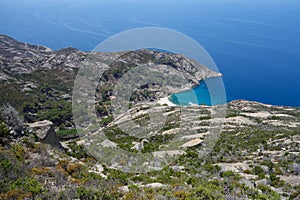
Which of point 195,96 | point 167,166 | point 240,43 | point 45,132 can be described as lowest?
point 195,96

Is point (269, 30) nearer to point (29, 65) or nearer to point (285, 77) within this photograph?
point (285, 77)

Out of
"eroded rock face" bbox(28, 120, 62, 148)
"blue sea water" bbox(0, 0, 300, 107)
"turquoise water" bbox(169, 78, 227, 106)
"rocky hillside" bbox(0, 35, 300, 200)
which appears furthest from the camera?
"blue sea water" bbox(0, 0, 300, 107)

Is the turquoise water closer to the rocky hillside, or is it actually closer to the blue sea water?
the blue sea water

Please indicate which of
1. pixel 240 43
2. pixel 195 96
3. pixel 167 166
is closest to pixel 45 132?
pixel 167 166

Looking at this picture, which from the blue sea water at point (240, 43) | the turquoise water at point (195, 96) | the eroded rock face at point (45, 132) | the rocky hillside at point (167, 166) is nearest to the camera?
the rocky hillside at point (167, 166)

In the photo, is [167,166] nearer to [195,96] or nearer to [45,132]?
[45,132]

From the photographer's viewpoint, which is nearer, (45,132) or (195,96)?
(45,132)

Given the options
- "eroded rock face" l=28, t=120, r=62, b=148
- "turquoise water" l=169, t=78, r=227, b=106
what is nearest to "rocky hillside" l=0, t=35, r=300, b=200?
"eroded rock face" l=28, t=120, r=62, b=148

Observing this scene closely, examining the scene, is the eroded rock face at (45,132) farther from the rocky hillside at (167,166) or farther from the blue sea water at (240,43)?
the blue sea water at (240,43)

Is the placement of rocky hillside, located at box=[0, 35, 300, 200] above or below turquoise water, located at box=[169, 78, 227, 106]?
above

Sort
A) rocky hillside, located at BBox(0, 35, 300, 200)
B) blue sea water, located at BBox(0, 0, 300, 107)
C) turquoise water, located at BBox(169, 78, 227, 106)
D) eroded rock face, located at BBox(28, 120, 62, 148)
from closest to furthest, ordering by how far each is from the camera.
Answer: rocky hillside, located at BBox(0, 35, 300, 200), eroded rock face, located at BBox(28, 120, 62, 148), turquoise water, located at BBox(169, 78, 227, 106), blue sea water, located at BBox(0, 0, 300, 107)

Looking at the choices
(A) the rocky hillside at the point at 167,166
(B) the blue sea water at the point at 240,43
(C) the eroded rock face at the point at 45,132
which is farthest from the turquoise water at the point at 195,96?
(C) the eroded rock face at the point at 45,132
